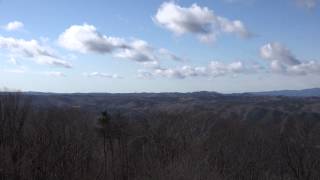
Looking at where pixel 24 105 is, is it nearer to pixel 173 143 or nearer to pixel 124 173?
pixel 124 173

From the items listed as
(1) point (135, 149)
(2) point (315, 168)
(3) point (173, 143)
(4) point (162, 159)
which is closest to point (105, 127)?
(1) point (135, 149)

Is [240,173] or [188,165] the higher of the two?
[188,165]

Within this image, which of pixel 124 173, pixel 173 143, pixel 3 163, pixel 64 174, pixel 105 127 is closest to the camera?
pixel 3 163

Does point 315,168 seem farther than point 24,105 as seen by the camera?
Yes

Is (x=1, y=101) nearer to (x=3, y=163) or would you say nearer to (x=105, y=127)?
(x=3, y=163)

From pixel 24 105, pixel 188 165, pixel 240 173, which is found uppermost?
pixel 24 105

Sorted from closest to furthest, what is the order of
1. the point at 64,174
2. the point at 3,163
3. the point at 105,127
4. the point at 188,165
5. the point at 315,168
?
the point at 3,163 → the point at 64,174 → the point at 188,165 → the point at 315,168 → the point at 105,127

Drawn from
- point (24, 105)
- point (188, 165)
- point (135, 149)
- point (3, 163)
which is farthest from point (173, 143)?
point (3, 163)
